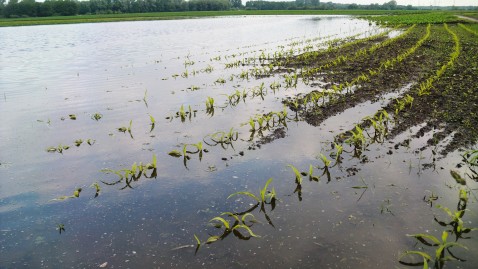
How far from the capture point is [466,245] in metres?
4.57

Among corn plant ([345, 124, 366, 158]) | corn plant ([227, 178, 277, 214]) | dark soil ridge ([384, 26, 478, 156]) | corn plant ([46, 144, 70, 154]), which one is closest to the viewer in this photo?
corn plant ([227, 178, 277, 214])

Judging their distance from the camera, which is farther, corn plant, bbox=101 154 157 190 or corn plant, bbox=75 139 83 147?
corn plant, bbox=75 139 83 147

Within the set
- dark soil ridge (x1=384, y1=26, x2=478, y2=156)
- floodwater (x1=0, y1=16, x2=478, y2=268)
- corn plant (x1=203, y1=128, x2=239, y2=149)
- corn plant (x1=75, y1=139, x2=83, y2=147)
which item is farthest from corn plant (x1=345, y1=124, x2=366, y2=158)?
corn plant (x1=75, y1=139, x2=83, y2=147)

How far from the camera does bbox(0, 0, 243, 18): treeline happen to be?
377ft

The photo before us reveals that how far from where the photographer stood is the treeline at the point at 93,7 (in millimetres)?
114875

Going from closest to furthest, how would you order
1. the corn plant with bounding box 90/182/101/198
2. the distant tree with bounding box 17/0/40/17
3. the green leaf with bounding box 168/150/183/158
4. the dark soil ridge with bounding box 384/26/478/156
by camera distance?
the corn plant with bounding box 90/182/101/198
the dark soil ridge with bounding box 384/26/478/156
the green leaf with bounding box 168/150/183/158
the distant tree with bounding box 17/0/40/17

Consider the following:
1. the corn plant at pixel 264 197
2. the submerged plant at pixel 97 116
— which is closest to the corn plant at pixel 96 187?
the corn plant at pixel 264 197

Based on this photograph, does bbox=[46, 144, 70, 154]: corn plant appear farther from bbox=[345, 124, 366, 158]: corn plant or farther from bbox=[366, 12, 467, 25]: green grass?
Answer: bbox=[366, 12, 467, 25]: green grass

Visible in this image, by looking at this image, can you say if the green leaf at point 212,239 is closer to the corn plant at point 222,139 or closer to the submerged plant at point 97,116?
the corn plant at point 222,139

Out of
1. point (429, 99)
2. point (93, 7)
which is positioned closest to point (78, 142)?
point (429, 99)

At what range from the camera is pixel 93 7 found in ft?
426

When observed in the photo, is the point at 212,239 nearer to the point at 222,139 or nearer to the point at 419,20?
the point at 222,139

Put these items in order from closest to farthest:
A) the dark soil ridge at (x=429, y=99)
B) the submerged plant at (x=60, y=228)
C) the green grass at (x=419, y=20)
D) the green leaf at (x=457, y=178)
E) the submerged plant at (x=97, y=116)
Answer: the submerged plant at (x=60, y=228) < the green leaf at (x=457, y=178) < the dark soil ridge at (x=429, y=99) < the submerged plant at (x=97, y=116) < the green grass at (x=419, y=20)

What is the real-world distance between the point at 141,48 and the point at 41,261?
96.1ft
